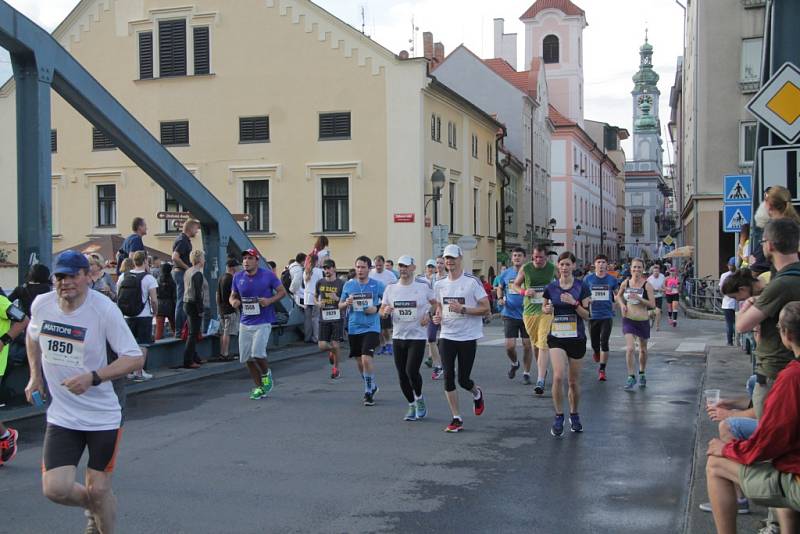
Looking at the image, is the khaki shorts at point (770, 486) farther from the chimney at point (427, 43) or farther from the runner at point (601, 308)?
the chimney at point (427, 43)

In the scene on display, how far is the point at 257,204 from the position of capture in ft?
108

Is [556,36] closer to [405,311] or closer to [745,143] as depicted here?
[745,143]

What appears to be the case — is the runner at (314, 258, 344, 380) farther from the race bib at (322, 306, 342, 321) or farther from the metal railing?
the metal railing

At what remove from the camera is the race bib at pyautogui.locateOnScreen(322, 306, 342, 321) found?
14008 mm

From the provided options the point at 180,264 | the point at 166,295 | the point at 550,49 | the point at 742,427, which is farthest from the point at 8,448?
the point at 550,49

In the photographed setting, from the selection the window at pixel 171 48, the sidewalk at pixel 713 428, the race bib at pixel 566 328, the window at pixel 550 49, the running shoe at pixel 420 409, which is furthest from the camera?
the window at pixel 550 49

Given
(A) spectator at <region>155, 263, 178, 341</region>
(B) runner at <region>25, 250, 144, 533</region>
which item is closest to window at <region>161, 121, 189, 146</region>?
(A) spectator at <region>155, 263, 178, 341</region>

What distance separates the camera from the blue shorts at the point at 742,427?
5027mm

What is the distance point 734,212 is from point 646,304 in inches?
126

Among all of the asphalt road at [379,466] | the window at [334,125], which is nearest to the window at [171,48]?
the window at [334,125]

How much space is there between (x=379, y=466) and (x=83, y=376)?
140 inches

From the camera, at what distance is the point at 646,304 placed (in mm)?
12688

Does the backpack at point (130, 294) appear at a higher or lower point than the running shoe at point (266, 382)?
higher

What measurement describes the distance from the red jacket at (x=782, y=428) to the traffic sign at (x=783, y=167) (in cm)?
318
